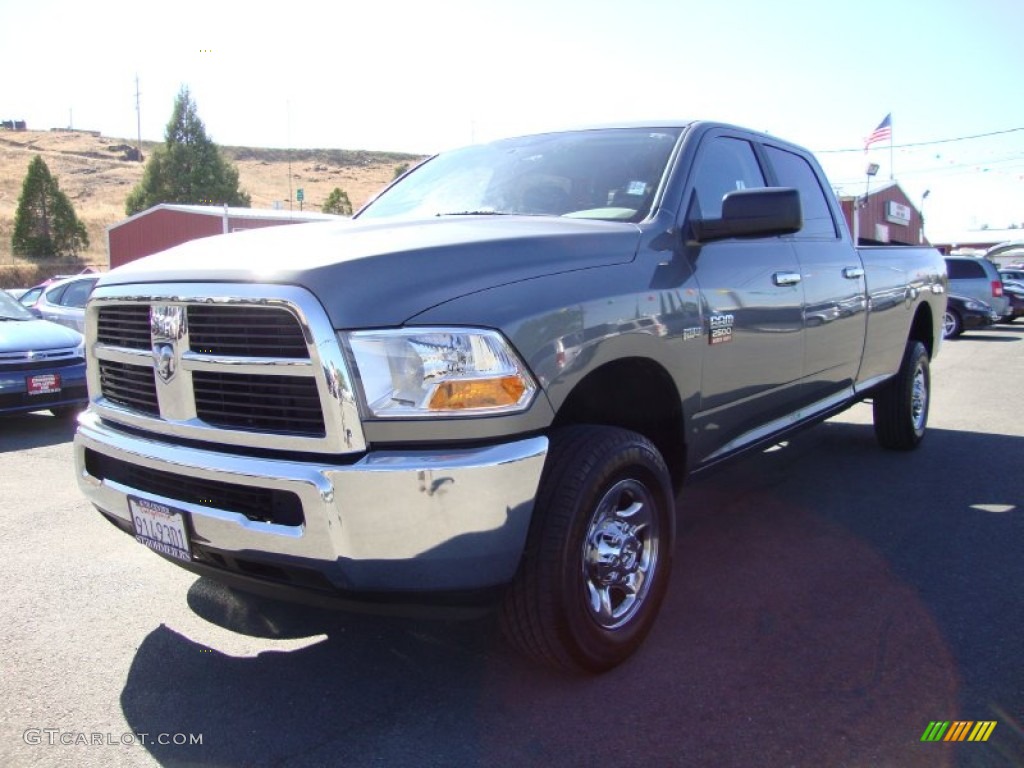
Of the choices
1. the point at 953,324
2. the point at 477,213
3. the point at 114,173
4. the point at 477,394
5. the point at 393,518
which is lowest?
the point at 953,324

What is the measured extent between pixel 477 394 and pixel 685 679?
4.31ft

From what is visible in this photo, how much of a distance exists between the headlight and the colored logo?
1621mm

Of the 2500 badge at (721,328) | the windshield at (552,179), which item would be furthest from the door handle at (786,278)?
the windshield at (552,179)

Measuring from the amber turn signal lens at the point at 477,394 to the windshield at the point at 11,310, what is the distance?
7.90 metres

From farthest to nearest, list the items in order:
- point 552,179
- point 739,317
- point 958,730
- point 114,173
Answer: point 114,173, point 552,179, point 739,317, point 958,730

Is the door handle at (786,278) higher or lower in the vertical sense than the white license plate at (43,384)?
higher

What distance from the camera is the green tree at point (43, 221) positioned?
45156 mm

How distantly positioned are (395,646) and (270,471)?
1.12 m

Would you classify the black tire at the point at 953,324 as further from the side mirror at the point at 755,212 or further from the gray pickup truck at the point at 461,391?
the side mirror at the point at 755,212

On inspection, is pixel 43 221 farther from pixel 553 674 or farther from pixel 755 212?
pixel 553 674

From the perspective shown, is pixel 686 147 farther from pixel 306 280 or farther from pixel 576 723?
pixel 576 723

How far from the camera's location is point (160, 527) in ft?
9.04

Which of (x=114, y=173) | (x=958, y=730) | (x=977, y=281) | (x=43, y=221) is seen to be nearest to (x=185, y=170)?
(x=43, y=221)

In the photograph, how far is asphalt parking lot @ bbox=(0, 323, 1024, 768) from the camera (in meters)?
2.58
